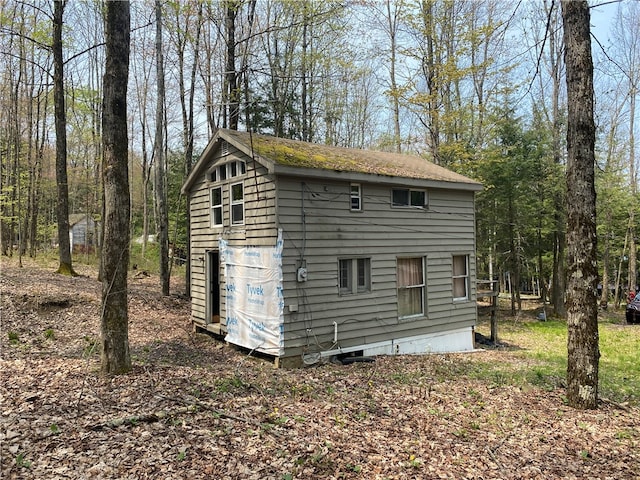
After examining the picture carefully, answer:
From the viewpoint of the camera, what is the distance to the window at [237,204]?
10484 mm

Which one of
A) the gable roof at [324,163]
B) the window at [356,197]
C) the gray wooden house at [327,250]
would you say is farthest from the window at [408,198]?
the window at [356,197]

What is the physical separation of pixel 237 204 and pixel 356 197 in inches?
120

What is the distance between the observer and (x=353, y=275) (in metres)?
10.3

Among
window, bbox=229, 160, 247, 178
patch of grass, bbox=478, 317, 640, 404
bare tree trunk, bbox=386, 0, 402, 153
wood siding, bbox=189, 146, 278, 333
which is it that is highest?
bare tree trunk, bbox=386, 0, 402, 153

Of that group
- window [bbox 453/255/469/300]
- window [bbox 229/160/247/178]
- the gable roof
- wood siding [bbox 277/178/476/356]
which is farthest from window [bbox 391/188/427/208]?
window [bbox 229/160/247/178]

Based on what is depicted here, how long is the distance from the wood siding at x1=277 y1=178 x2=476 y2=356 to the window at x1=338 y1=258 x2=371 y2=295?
0.48ft

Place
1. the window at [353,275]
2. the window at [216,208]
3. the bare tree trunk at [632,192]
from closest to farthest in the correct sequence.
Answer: the window at [353,275] < the window at [216,208] < the bare tree trunk at [632,192]

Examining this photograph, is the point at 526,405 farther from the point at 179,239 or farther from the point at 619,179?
the point at 179,239

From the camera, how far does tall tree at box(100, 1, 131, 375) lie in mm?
6008

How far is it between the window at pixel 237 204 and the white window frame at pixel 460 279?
651cm

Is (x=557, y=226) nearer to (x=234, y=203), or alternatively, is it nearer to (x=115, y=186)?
(x=234, y=203)

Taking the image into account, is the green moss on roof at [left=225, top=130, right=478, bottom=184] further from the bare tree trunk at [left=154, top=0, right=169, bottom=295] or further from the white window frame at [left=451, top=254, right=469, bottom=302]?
the bare tree trunk at [left=154, top=0, right=169, bottom=295]

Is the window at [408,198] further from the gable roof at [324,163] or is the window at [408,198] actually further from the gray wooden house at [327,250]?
the gable roof at [324,163]

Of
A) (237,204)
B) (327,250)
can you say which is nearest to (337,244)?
(327,250)
